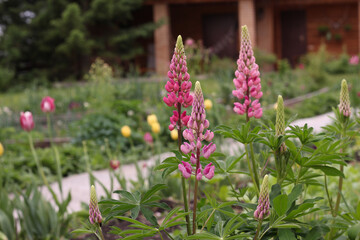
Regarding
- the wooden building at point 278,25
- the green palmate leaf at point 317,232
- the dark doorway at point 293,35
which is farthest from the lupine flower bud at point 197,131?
the dark doorway at point 293,35

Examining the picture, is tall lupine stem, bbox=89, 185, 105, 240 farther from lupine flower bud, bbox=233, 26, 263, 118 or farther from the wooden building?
the wooden building

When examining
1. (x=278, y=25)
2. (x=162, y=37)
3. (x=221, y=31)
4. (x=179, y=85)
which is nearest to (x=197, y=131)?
(x=179, y=85)

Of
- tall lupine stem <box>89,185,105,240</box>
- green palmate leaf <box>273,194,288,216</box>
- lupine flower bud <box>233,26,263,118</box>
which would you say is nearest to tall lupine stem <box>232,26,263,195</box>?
lupine flower bud <box>233,26,263,118</box>

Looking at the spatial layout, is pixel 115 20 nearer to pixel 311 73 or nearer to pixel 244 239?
pixel 311 73

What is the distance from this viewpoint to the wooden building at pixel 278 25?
49.6 feet

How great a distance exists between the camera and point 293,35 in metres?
16.5

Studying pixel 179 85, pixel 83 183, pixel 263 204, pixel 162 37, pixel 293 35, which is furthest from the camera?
pixel 293 35

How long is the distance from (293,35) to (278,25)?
644mm

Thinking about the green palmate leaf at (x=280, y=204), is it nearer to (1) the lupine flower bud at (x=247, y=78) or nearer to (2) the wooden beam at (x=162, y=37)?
(1) the lupine flower bud at (x=247, y=78)

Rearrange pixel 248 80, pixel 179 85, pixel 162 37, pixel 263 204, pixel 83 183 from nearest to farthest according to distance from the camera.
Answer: pixel 263 204 < pixel 179 85 < pixel 248 80 < pixel 83 183 < pixel 162 37

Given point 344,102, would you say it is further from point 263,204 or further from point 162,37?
point 162,37

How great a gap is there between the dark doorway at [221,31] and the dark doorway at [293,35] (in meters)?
1.86

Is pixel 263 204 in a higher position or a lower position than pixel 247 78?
lower

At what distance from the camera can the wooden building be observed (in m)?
15.1
